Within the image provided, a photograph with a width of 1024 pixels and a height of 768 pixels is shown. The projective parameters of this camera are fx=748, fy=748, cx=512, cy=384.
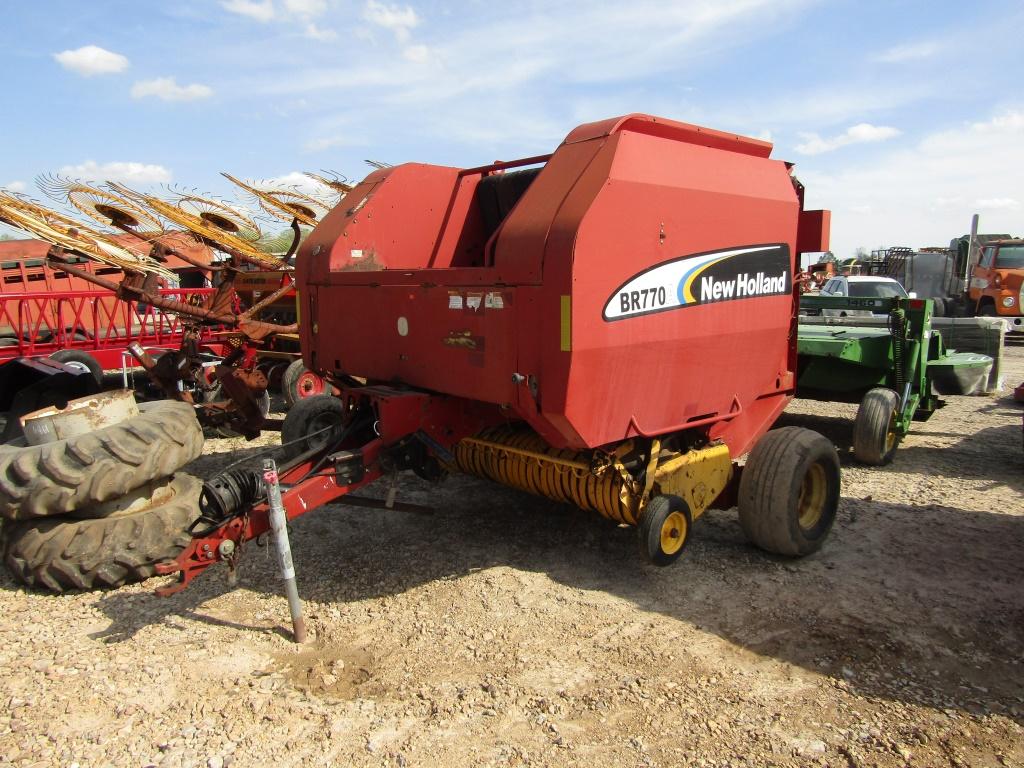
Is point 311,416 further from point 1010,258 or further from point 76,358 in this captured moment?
point 1010,258

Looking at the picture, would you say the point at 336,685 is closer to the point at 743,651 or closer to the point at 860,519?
the point at 743,651

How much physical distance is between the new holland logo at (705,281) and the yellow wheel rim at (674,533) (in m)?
1.07

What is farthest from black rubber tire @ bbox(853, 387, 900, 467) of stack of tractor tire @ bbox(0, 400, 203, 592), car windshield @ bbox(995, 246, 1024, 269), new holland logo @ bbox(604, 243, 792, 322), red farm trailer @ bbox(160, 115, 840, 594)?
car windshield @ bbox(995, 246, 1024, 269)

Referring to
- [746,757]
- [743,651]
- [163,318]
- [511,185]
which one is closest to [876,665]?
[743,651]

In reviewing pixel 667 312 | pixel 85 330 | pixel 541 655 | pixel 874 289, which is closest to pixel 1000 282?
pixel 874 289

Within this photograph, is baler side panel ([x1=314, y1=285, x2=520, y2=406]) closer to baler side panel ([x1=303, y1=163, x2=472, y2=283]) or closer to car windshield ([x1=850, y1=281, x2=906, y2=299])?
baler side panel ([x1=303, y1=163, x2=472, y2=283])

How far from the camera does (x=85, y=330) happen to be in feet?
27.8

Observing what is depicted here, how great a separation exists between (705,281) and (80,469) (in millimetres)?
3225

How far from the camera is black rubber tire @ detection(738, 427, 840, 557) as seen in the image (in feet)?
13.3

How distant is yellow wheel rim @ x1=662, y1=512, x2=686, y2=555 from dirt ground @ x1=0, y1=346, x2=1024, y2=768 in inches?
9.4

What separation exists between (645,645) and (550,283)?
164 centimetres

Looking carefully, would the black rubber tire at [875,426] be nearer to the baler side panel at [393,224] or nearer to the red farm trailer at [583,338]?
the red farm trailer at [583,338]

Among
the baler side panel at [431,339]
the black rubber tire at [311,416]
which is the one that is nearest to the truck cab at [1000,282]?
the black rubber tire at [311,416]

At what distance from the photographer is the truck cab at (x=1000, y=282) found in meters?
15.8
